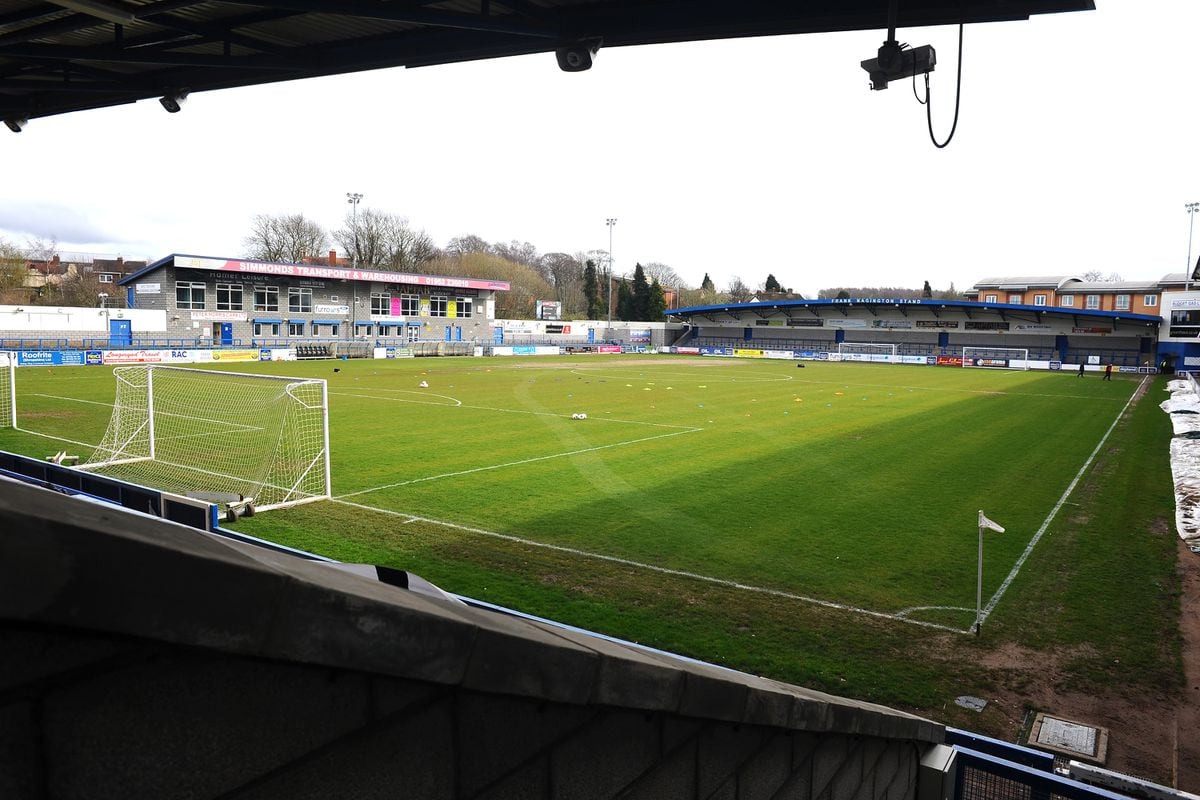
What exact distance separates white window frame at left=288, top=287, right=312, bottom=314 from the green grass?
1448 inches

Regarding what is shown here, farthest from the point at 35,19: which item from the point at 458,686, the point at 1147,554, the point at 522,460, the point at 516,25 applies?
the point at 1147,554

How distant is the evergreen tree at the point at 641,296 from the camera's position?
368 ft

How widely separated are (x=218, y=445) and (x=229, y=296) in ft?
154

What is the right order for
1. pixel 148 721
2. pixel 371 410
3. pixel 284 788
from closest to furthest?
pixel 148 721, pixel 284 788, pixel 371 410

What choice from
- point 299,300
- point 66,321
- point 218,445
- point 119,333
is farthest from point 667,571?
point 299,300

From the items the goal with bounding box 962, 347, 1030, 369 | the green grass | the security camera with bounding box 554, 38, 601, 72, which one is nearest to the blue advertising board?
the green grass

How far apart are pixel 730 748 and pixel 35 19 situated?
25.6 feet

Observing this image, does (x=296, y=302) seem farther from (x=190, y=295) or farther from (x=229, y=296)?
(x=190, y=295)

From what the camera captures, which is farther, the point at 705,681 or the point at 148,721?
the point at 705,681

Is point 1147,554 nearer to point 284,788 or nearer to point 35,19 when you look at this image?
point 284,788

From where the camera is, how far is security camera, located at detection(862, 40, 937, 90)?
598 cm

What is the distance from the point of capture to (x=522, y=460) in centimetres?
1888

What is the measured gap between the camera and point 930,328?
80.3 meters

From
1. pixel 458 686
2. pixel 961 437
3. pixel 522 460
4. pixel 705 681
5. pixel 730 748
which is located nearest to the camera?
pixel 458 686
